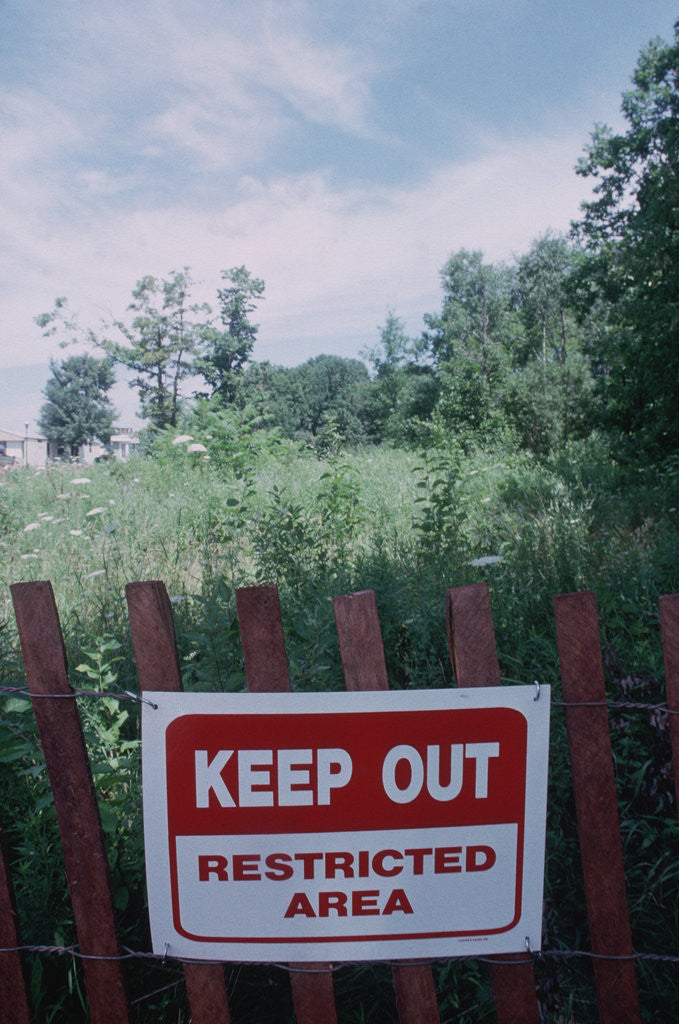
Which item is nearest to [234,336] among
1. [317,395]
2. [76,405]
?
[317,395]

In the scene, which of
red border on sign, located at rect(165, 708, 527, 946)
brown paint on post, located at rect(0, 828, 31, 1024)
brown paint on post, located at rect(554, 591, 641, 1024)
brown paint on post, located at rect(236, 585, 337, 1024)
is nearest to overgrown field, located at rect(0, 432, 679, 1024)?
brown paint on post, located at rect(0, 828, 31, 1024)

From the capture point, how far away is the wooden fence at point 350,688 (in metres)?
1.37

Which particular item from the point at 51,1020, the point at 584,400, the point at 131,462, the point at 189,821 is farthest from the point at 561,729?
the point at 584,400

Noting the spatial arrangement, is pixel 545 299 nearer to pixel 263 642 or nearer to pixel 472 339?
pixel 472 339

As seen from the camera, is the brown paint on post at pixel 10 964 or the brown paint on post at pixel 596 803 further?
the brown paint on post at pixel 10 964

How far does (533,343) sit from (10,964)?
135ft

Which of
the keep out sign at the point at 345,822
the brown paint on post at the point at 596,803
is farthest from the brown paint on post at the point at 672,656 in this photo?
the keep out sign at the point at 345,822

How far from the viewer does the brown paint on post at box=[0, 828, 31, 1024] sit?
4.89 ft

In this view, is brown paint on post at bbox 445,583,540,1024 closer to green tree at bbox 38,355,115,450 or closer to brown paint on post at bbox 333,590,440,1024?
brown paint on post at bbox 333,590,440,1024

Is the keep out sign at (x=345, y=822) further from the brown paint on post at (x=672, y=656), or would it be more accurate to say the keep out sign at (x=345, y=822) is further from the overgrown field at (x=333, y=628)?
the overgrown field at (x=333, y=628)

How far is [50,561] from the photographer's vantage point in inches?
222

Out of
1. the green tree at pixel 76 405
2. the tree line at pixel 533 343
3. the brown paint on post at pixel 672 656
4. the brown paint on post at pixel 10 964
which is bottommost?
the brown paint on post at pixel 10 964

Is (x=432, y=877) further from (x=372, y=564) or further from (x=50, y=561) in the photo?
(x=50, y=561)

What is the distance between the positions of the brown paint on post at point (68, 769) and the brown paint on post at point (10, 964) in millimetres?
177
